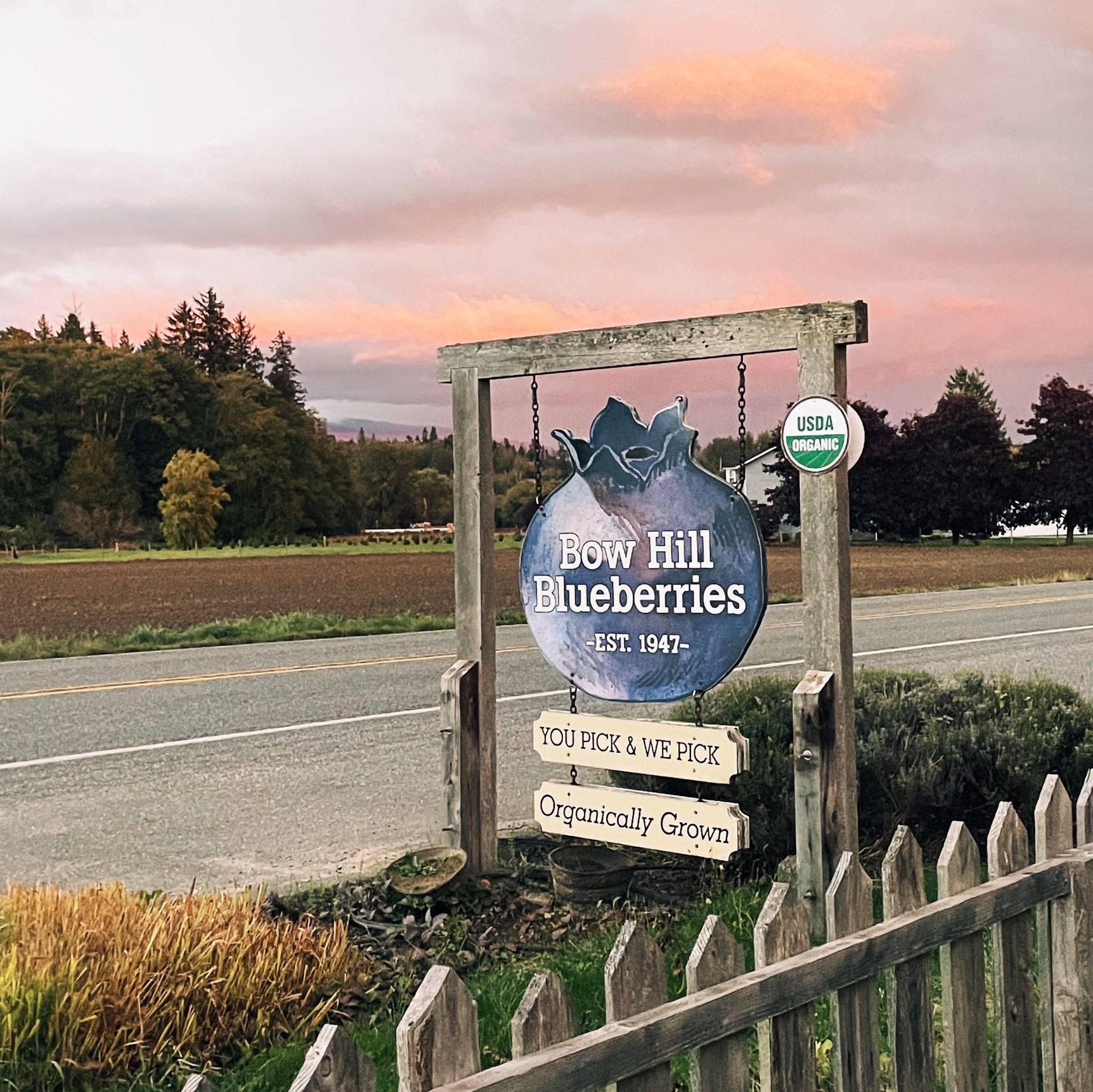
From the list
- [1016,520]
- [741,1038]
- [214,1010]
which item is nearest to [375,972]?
[214,1010]

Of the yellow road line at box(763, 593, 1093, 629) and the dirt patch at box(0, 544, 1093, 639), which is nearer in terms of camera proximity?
the yellow road line at box(763, 593, 1093, 629)

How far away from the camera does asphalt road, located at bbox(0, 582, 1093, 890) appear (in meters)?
7.02

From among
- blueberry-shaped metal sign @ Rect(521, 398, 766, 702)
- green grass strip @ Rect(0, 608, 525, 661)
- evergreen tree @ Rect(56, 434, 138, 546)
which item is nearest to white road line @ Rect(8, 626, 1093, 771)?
blueberry-shaped metal sign @ Rect(521, 398, 766, 702)

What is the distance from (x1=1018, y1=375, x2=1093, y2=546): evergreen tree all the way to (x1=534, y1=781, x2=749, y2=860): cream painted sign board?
263 ft

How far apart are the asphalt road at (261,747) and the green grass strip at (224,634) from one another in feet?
2.24

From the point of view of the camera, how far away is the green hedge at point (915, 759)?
6.00m

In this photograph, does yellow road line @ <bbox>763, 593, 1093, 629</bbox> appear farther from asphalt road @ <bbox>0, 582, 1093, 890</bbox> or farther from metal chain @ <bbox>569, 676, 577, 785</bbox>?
metal chain @ <bbox>569, 676, 577, 785</bbox>

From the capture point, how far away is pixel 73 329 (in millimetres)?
121750

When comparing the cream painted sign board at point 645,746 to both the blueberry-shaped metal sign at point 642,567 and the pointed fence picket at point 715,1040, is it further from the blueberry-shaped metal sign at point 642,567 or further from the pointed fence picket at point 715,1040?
the pointed fence picket at point 715,1040

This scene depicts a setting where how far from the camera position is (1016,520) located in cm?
8394

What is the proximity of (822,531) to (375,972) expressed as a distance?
7.03ft

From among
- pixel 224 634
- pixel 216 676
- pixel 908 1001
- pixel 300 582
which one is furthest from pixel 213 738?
pixel 300 582

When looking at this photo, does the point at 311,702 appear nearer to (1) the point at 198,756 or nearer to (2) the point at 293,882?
(1) the point at 198,756

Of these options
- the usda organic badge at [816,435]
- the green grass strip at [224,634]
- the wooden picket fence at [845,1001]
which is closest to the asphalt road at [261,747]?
the green grass strip at [224,634]
